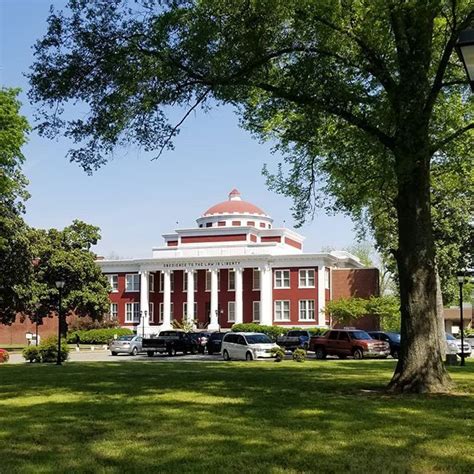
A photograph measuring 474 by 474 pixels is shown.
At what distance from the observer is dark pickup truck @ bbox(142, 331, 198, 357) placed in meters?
45.7

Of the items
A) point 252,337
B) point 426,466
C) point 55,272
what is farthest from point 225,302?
point 426,466

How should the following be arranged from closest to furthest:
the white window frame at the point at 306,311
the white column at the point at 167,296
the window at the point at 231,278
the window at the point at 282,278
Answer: the white window frame at the point at 306,311, the window at the point at 282,278, the window at the point at 231,278, the white column at the point at 167,296

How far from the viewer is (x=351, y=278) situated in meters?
71.7

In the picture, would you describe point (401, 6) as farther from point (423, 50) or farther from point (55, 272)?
point (55, 272)

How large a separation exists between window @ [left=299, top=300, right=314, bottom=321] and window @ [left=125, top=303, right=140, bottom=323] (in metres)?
19.2

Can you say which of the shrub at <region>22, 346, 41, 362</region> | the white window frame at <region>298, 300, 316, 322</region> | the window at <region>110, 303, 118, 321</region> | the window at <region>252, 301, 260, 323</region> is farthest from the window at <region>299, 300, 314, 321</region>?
the shrub at <region>22, 346, 41, 362</region>

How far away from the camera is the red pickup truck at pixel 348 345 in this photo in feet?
122

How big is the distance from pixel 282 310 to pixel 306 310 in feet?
8.79

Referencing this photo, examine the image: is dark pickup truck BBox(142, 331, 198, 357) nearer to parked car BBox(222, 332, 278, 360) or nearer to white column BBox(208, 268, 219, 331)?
parked car BBox(222, 332, 278, 360)

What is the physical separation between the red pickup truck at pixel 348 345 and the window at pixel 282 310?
32.8m

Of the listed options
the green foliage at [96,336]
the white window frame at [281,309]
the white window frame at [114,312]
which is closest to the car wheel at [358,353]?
the green foliage at [96,336]

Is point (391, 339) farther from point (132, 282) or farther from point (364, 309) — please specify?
point (132, 282)

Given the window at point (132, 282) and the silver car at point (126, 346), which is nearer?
the silver car at point (126, 346)

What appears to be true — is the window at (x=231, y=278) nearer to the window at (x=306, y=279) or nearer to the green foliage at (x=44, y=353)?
the window at (x=306, y=279)
